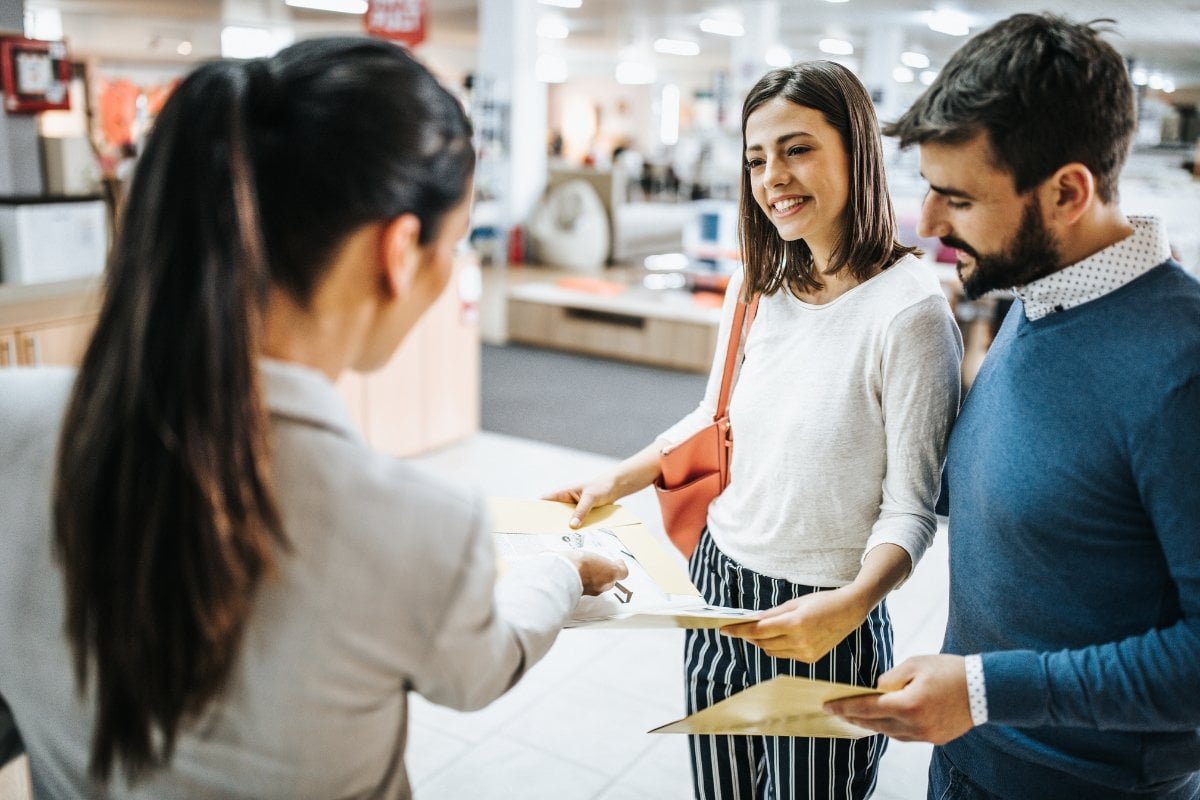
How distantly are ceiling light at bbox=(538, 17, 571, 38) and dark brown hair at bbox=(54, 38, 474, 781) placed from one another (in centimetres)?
1569

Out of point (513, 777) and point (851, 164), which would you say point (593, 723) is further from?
point (851, 164)

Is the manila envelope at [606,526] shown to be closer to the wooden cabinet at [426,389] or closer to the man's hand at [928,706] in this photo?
the man's hand at [928,706]

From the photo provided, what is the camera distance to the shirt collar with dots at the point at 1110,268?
1054mm

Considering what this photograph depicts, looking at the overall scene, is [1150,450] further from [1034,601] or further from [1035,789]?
[1035,789]

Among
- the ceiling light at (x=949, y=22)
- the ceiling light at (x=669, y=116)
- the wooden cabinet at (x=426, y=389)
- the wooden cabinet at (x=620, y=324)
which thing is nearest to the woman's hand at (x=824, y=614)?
the wooden cabinet at (x=426, y=389)

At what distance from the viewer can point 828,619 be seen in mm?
1283

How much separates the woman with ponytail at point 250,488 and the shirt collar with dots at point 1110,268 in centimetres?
68

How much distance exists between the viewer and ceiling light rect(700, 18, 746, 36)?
15.7 m

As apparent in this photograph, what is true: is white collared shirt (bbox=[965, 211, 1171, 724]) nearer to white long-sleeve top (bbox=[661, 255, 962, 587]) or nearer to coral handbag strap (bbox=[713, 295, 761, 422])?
white long-sleeve top (bbox=[661, 255, 962, 587])

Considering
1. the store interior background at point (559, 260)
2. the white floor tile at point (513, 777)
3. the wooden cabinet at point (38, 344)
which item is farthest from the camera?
the wooden cabinet at point (38, 344)

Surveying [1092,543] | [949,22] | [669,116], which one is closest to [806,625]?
[1092,543]

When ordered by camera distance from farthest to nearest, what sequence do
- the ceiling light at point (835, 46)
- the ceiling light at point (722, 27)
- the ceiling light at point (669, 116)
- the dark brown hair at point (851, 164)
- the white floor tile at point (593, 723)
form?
1. the ceiling light at point (669, 116)
2. the ceiling light at point (835, 46)
3. the ceiling light at point (722, 27)
4. the white floor tile at point (593, 723)
5. the dark brown hair at point (851, 164)

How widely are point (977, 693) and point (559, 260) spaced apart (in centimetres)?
1097

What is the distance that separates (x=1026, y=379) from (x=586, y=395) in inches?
215
